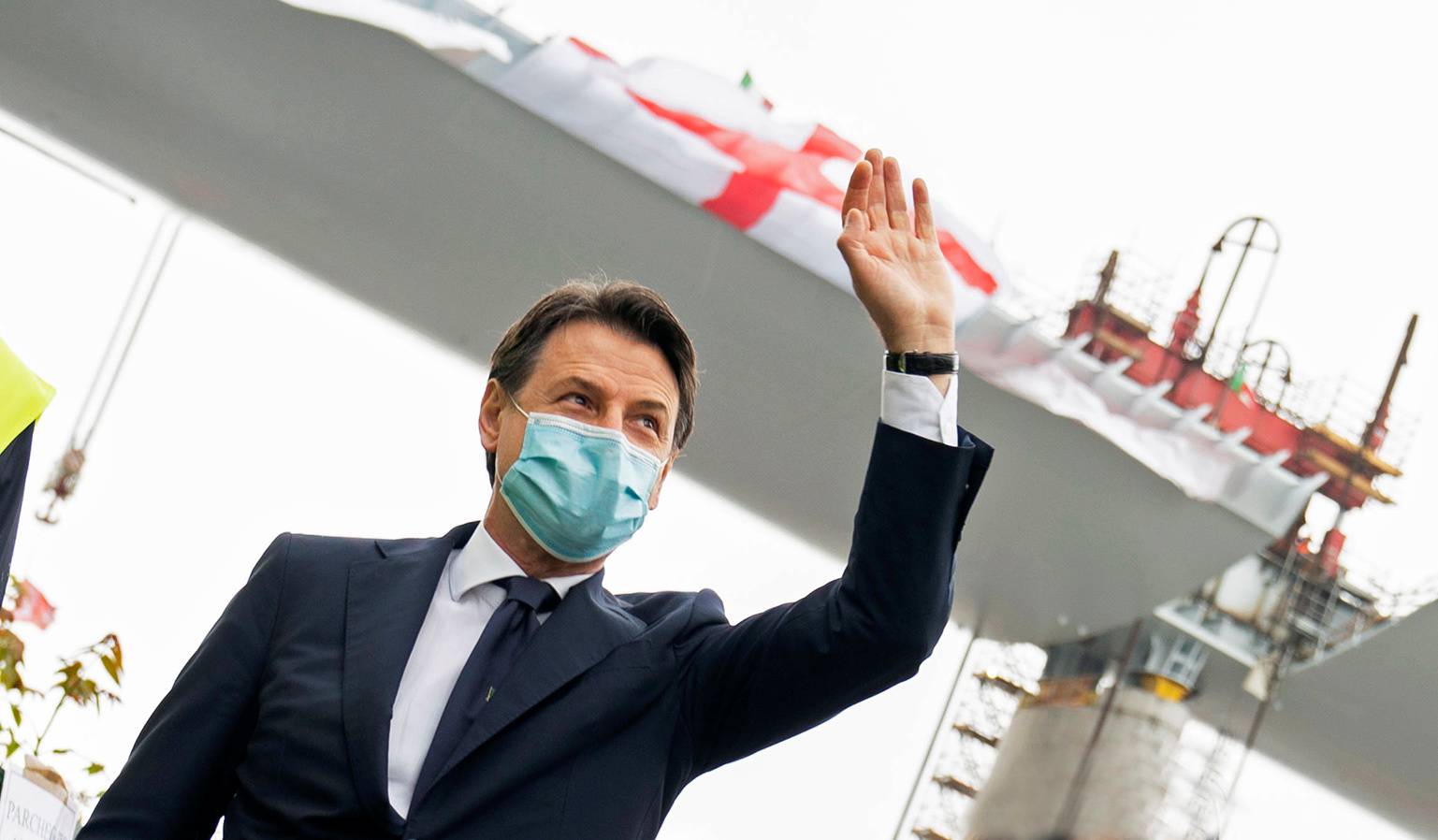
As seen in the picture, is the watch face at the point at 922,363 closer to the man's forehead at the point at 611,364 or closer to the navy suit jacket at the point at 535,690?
the navy suit jacket at the point at 535,690

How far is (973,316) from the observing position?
7.23m

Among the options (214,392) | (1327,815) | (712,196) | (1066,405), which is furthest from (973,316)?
(1327,815)

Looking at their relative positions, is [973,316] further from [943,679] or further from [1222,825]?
[1222,825]

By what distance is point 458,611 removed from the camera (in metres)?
1.39

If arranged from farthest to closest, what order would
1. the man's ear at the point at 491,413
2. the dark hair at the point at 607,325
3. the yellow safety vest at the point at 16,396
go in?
1. the man's ear at the point at 491,413
2. the dark hair at the point at 607,325
3. the yellow safety vest at the point at 16,396

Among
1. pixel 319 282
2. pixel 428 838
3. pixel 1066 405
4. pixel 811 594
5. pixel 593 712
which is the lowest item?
pixel 428 838

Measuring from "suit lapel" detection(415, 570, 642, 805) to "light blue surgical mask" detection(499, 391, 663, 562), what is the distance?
2.3 inches

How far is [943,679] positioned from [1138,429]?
8.76ft

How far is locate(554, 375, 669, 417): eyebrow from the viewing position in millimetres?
1491

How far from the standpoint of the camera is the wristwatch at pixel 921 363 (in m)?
1.28

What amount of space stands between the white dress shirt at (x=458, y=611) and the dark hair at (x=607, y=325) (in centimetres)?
16

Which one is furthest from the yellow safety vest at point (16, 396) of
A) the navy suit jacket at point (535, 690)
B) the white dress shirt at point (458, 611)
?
the white dress shirt at point (458, 611)

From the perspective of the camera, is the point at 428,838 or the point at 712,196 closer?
the point at 428,838

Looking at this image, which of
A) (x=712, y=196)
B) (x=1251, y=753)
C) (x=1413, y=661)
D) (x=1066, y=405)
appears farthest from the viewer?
(x=1251, y=753)
